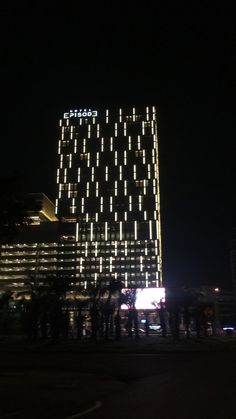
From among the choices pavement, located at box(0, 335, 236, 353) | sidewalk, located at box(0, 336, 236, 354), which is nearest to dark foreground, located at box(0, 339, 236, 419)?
sidewalk, located at box(0, 336, 236, 354)

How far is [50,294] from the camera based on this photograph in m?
66.4

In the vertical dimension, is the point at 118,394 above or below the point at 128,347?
above

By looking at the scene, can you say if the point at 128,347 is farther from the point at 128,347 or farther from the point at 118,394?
the point at 118,394

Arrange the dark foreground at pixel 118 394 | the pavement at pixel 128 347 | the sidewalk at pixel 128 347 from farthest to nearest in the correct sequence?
the pavement at pixel 128 347 < the sidewalk at pixel 128 347 < the dark foreground at pixel 118 394

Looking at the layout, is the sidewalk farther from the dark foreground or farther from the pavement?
the dark foreground

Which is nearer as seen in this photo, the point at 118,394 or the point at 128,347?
the point at 118,394

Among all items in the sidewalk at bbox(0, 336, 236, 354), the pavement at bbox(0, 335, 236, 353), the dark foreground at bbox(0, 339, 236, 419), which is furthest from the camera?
the pavement at bbox(0, 335, 236, 353)

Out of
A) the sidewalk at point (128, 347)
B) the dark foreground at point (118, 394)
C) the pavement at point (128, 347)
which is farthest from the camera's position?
the pavement at point (128, 347)

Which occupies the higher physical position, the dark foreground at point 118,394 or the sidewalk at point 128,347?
the dark foreground at point 118,394

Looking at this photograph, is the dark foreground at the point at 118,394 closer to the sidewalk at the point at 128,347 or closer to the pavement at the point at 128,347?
the sidewalk at the point at 128,347

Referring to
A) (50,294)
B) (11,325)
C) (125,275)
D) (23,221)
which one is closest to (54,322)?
(50,294)

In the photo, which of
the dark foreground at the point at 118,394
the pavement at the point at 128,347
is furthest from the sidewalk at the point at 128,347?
the dark foreground at the point at 118,394

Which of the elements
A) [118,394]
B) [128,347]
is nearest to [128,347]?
[128,347]

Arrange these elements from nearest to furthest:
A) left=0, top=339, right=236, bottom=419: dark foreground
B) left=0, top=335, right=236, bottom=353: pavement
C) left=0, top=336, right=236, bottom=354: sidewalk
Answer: left=0, top=339, right=236, bottom=419: dark foreground, left=0, top=336, right=236, bottom=354: sidewalk, left=0, top=335, right=236, bottom=353: pavement
